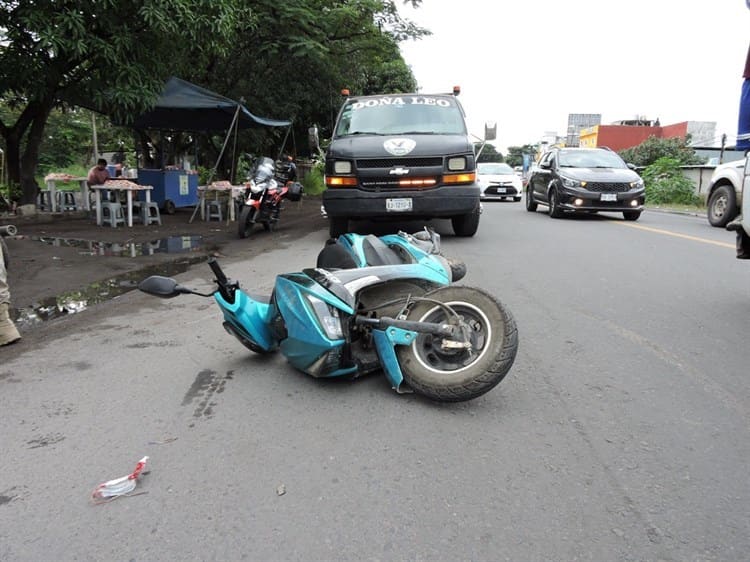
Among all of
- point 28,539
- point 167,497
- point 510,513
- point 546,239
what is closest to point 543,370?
point 510,513

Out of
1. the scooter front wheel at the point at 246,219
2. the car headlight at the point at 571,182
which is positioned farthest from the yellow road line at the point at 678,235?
the scooter front wheel at the point at 246,219

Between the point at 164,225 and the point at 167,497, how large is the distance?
34.6 feet

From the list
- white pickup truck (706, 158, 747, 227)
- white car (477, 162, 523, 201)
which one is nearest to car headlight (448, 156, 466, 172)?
white pickup truck (706, 158, 747, 227)

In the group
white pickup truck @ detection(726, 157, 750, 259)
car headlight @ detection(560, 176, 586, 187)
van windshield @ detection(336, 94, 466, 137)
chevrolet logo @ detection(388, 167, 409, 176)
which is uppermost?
van windshield @ detection(336, 94, 466, 137)

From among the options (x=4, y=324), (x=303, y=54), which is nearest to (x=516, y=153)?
(x=303, y=54)

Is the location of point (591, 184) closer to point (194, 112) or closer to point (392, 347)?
point (194, 112)

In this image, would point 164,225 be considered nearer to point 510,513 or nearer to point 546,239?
point 546,239

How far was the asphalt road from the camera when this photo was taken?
6.57 feet

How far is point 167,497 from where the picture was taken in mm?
2250

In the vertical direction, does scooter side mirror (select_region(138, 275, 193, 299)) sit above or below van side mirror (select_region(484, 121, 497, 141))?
below

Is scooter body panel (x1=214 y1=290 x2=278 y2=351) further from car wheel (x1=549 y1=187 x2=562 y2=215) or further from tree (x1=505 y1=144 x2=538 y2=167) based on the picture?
tree (x1=505 y1=144 x2=538 y2=167)

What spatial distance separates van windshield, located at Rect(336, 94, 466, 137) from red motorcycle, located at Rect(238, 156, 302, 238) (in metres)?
1.63

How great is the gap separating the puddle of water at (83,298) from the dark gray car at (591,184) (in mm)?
8794

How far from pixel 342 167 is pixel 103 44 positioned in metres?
4.07
